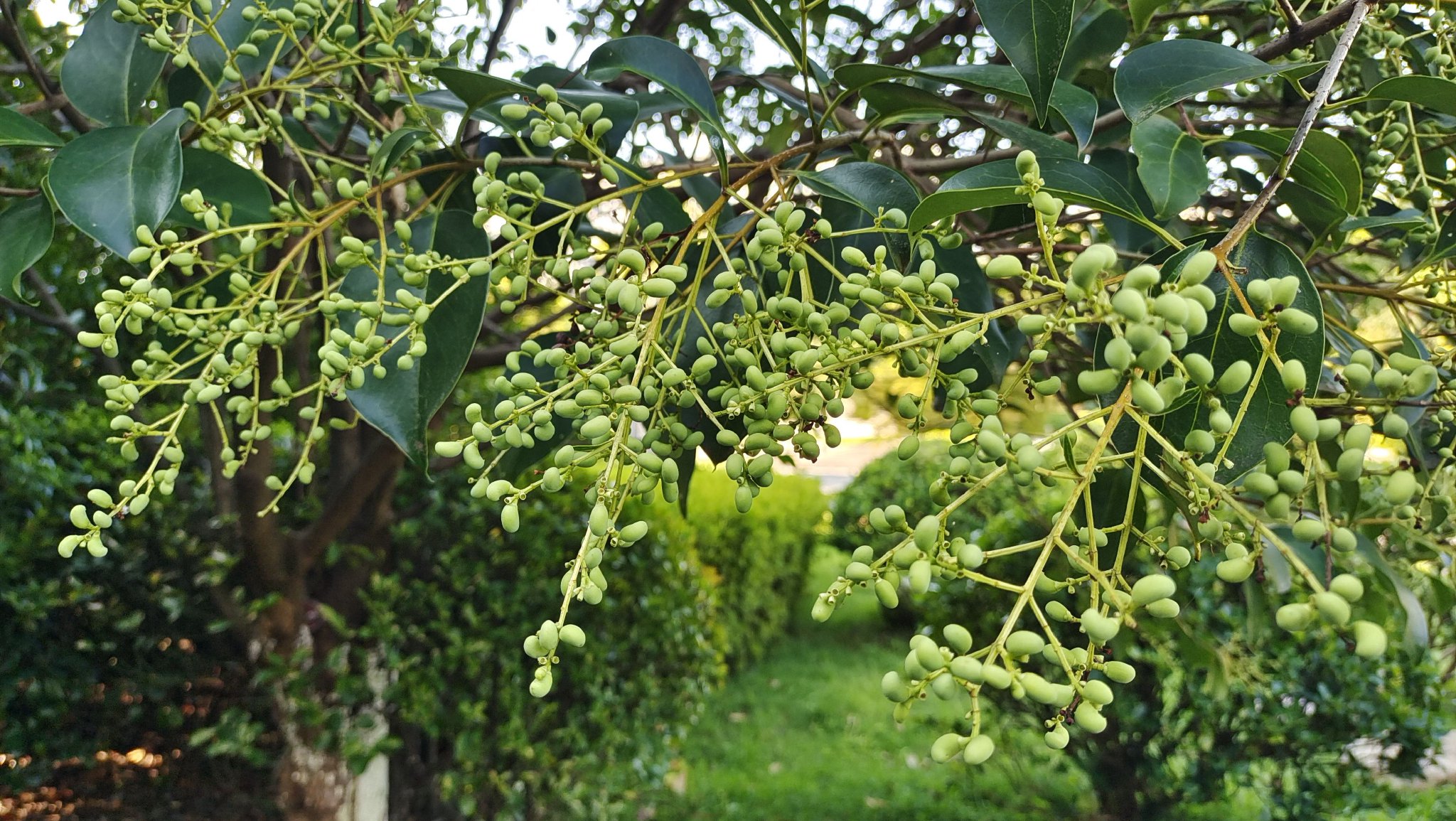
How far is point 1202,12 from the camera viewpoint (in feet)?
3.49

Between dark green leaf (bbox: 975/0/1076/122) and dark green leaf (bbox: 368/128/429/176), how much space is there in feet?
1.70

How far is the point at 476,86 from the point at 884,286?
1.60 ft

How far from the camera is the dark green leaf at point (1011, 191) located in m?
0.57

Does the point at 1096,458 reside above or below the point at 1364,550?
above

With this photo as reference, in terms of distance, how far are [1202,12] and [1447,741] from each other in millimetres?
5288

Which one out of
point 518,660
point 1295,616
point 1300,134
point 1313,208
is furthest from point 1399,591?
point 518,660

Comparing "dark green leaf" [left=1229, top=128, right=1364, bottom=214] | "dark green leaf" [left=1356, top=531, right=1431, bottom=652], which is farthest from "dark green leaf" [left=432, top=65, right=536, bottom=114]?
"dark green leaf" [left=1356, top=531, right=1431, bottom=652]

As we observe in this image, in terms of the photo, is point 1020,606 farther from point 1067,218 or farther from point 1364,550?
point 1067,218

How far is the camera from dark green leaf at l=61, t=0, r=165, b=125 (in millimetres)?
919

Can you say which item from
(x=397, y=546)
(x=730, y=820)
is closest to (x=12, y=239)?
(x=397, y=546)

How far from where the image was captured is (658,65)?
0.89 meters

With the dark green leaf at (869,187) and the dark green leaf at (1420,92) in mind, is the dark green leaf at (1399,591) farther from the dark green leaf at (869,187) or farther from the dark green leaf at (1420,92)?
the dark green leaf at (869,187)

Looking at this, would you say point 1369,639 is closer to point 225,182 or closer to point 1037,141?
point 1037,141

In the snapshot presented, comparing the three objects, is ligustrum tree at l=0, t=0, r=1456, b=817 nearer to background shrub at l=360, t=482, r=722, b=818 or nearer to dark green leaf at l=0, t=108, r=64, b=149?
dark green leaf at l=0, t=108, r=64, b=149
